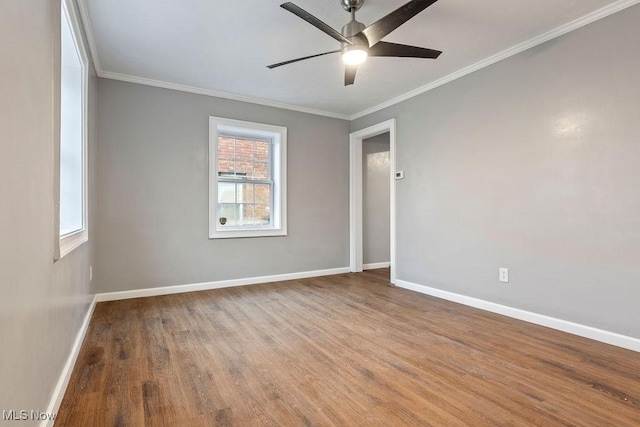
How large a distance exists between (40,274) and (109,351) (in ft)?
3.99

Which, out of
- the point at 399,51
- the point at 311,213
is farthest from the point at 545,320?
the point at 311,213

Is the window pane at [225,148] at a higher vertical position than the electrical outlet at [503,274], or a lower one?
higher

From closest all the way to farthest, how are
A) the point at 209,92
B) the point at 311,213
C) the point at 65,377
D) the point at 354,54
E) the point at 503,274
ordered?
the point at 65,377, the point at 354,54, the point at 503,274, the point at 209,92, the point at 311,213

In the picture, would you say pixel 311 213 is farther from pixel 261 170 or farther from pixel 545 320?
pixel 545 320

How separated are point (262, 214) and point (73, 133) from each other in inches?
98.9

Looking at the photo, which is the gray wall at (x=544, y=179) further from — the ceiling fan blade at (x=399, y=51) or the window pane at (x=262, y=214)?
the window pane at (x=262, y=214)

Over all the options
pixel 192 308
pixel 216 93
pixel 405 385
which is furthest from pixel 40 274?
pixel 216 93

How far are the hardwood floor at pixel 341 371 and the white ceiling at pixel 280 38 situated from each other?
8.20ft

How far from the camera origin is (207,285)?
13.4 feet

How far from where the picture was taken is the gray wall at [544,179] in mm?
2367

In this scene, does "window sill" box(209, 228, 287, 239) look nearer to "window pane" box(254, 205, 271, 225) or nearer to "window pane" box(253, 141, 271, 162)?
"window pane" box(254, 205, 271, 225)

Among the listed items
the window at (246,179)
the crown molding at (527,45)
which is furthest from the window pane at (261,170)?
the crown molding at (527,45)

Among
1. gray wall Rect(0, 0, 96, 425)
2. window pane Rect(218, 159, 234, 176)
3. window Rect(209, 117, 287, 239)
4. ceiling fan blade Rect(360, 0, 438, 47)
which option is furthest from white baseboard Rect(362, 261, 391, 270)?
gray wall Rect(0, 0, 96, 425)

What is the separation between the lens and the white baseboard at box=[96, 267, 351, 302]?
142 inches
